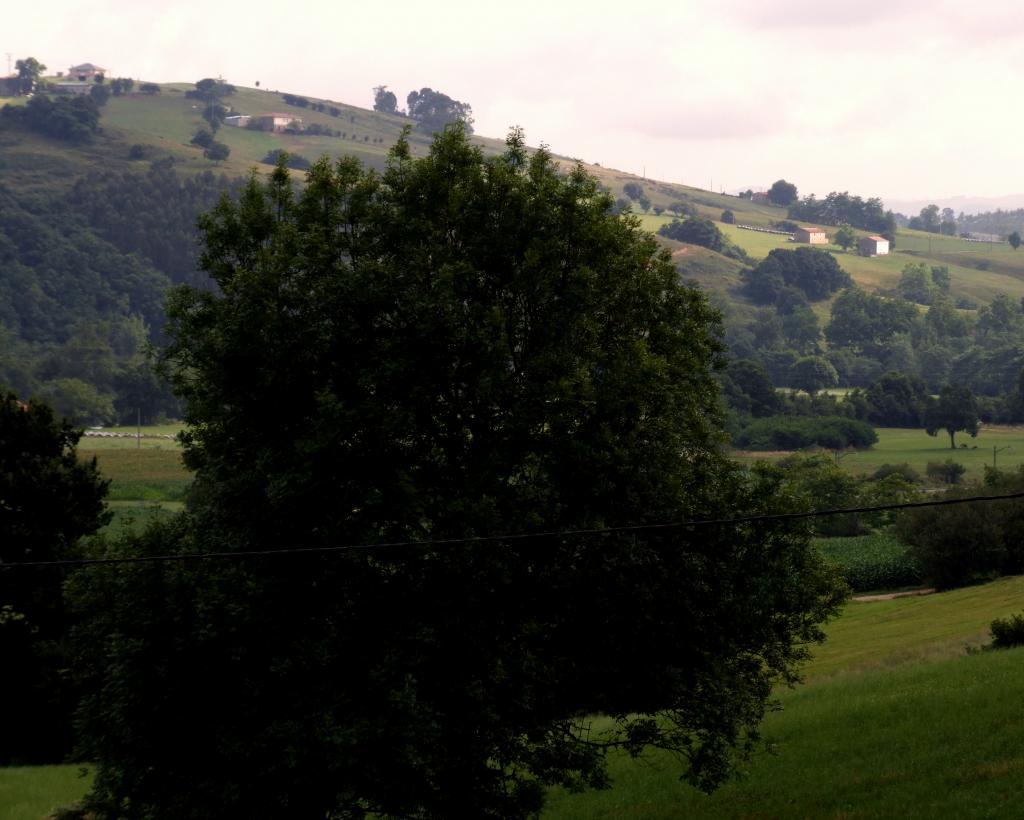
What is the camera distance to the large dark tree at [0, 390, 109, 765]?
40.5 meters

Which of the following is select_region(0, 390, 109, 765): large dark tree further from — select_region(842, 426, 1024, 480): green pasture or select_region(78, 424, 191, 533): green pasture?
select_region(842, 426, 1024, 480): green pasture

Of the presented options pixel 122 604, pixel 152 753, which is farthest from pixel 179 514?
pixel 152 753

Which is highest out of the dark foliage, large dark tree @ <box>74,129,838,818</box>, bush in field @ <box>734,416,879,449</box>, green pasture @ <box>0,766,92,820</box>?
large dark tree @ <box>74,129,838,818</box>

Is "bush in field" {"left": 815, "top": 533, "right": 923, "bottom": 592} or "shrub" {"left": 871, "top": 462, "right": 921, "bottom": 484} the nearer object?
"bush in field" {"left": 815, "top": 533, "right": 923, "bottom": 592}

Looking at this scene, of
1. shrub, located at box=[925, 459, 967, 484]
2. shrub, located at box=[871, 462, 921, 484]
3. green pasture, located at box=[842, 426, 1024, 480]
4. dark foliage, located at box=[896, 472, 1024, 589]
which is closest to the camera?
dark foliage, located at box=[896, 472, 1024, 589]

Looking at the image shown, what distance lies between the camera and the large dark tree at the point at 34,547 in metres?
40.5

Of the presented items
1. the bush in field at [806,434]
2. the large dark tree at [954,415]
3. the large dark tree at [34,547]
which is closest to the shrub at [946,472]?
the bush in field at [806,434]

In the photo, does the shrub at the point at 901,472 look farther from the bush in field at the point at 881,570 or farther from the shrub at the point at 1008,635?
the shrub at the point at 1008,635

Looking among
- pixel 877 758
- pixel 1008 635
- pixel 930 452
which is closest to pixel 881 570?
pixel 1008 635

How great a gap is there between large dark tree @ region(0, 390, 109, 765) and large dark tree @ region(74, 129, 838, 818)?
16.9m

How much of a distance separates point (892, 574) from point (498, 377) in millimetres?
58948

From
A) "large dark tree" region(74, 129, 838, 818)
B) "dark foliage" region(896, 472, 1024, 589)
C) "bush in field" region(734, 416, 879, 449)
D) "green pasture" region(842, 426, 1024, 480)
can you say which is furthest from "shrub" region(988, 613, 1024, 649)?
"bush in field" region(734, 416, 879, 449)

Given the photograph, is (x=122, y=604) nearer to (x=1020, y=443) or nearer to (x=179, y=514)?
(x=179, y=514)

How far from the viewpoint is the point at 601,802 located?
A: 28.8 metres
